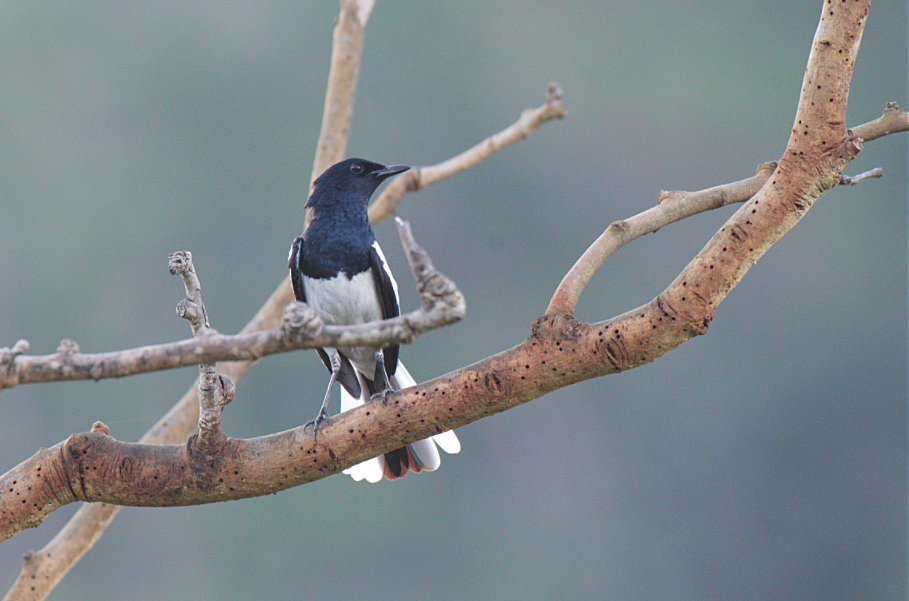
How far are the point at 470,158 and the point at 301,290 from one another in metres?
0.80

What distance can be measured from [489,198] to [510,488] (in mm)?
4030

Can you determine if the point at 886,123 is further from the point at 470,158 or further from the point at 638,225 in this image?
the point at 470,158

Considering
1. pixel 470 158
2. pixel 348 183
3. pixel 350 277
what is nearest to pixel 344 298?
pixel 350 277

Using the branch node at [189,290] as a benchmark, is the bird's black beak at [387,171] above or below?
above

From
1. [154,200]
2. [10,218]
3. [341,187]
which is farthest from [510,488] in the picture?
[341,187]

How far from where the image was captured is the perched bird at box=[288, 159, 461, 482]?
263cm

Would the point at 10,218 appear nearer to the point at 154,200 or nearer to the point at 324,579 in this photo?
the point at 154,200

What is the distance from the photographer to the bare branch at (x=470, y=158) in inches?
101

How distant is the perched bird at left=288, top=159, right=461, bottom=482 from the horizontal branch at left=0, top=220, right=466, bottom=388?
49.9 inches

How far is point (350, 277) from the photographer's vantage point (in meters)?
2.68

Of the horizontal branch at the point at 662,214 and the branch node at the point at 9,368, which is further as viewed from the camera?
the horizontal branch at the point at 662,214

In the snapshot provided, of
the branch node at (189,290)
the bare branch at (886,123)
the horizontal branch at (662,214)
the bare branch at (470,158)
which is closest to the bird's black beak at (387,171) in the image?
the bare branch at (470,158)

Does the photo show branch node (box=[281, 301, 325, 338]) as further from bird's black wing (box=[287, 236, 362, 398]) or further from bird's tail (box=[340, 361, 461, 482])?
bird's black wing (box=[287, 236, 362, 398])

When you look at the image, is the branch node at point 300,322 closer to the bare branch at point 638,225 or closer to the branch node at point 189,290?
the branch node at point 189,290
